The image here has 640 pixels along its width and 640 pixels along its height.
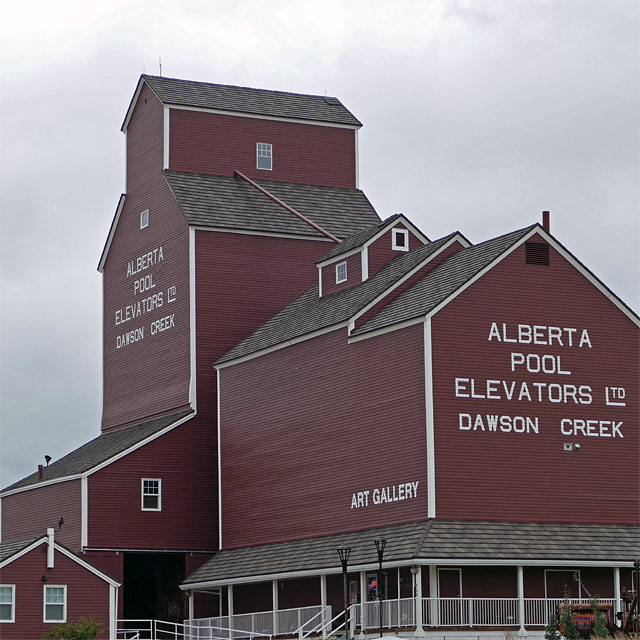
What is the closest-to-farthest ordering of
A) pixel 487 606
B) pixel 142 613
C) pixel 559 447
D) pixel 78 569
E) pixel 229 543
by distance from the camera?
pixel 487 606
pixel 559 447
pixel 78 569
pixel 229 543
pixel 142 613

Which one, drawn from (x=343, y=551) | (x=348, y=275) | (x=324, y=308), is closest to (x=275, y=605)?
(x=343, y=551)

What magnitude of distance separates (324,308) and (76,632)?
15.0m

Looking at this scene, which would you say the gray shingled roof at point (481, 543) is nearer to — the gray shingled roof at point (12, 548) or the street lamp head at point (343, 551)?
the street lamp head at point (343, 551)

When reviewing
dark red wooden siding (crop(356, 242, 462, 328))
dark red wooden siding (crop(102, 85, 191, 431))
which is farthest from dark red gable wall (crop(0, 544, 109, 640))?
dark red wooden siding (crop(356, 242, 462, 328))

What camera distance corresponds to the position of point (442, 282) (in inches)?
1914

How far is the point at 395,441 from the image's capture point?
47.0 meters

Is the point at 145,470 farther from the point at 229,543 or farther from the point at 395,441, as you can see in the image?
the point at 395,441

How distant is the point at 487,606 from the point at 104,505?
1829 cm

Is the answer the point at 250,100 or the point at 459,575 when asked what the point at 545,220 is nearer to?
the point at 459,575

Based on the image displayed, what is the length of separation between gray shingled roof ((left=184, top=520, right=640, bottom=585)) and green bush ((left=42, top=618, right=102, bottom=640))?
6.49 m

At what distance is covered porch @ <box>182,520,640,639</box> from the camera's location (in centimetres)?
4350

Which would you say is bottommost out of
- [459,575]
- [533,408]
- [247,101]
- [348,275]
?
[459,575]

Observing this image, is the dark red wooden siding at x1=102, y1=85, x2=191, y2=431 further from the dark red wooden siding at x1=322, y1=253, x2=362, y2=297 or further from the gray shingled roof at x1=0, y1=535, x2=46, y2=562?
the gray shingled roof at x1=0, y1=535, x2=46, y2=562

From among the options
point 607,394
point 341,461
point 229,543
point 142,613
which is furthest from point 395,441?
point 142,613
